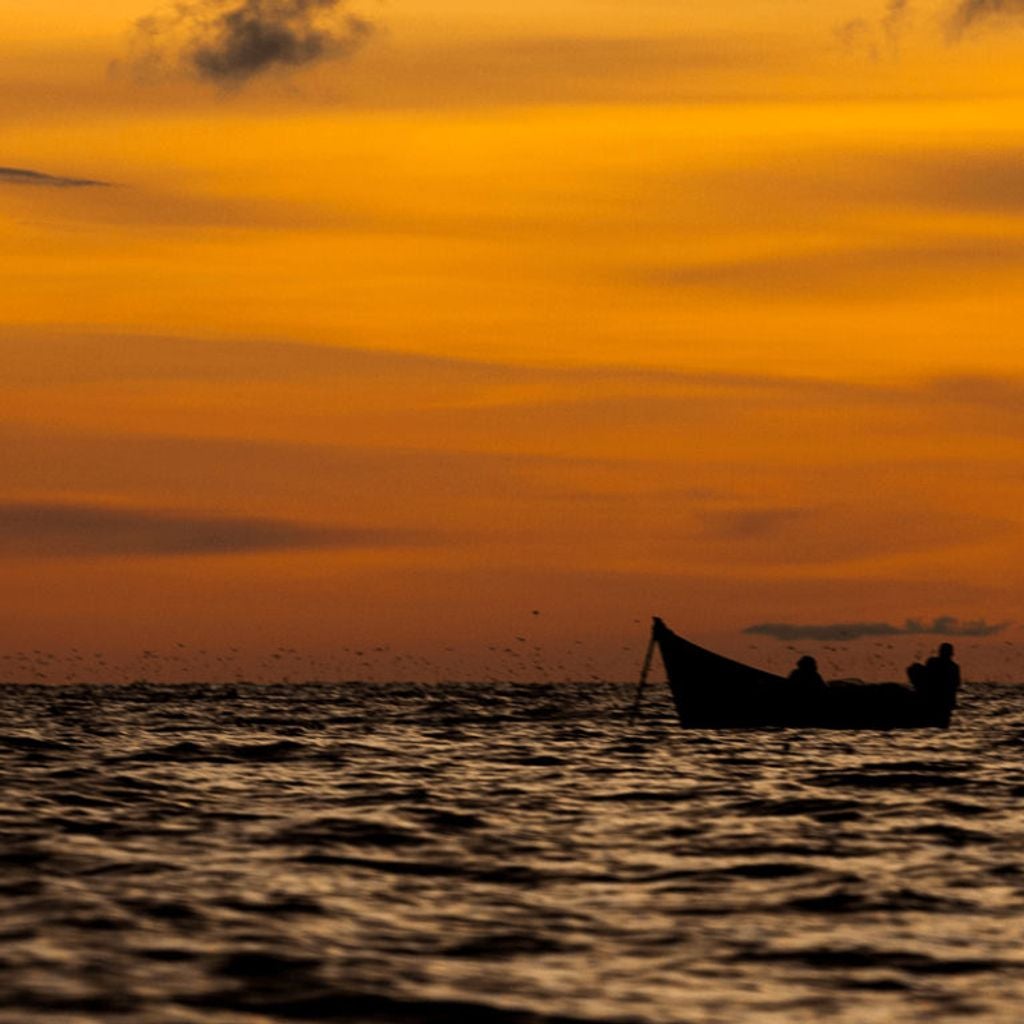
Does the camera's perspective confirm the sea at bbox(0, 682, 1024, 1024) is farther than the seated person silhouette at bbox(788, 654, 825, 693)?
No

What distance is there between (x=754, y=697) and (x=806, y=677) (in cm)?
142

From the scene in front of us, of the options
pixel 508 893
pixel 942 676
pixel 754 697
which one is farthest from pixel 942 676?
pixel 508 893

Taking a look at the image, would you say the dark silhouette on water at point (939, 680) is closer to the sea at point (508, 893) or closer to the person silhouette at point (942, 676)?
the person silhouette at point (942, 676)

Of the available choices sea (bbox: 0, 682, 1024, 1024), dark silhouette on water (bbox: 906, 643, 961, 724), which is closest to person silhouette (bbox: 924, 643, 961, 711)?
dark silhouette on water (bbox: 906, 643, 961, 724)

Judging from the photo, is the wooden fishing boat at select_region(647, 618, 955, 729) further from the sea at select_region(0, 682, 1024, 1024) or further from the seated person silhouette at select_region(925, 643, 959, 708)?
the sea at select_region(0, 682, 1024, 1024)

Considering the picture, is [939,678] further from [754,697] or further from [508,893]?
[508,893]

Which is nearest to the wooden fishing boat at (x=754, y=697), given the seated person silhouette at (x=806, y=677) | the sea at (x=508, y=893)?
the seated person silhouette at (x=806, y=677)

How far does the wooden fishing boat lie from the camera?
47000 millimetres

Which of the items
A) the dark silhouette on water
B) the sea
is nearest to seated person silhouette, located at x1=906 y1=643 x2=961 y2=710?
the dark silhouette on water

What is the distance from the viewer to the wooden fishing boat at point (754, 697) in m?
47.0

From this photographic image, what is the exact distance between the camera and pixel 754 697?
47.1 m

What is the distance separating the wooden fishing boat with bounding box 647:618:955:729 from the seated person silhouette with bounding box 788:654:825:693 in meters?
0.05

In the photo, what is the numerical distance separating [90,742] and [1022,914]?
32410 millimetres

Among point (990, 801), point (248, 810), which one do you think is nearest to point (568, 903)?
point (248, 810)
